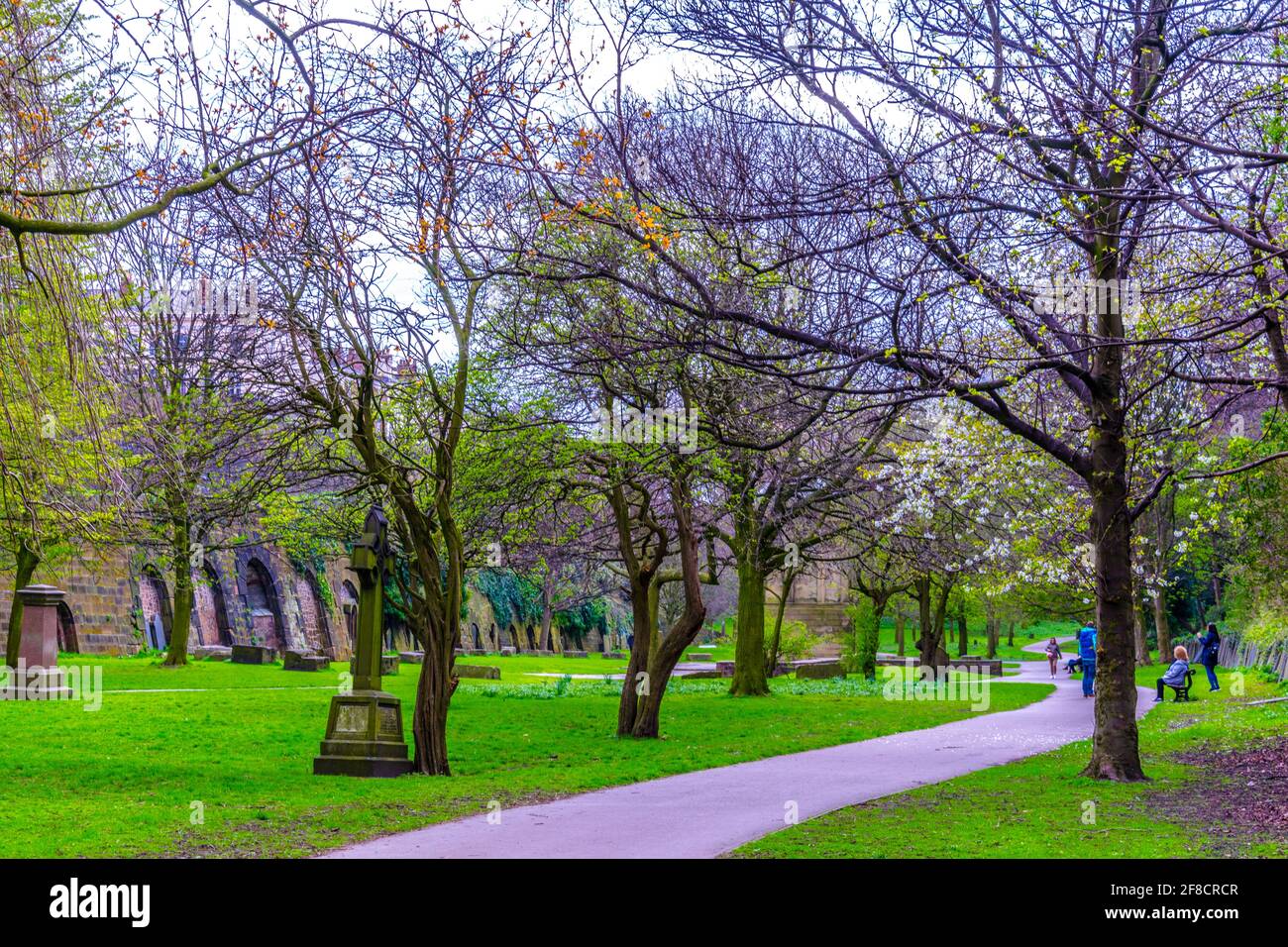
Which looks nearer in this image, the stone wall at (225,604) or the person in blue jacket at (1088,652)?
the person in blue jacket at (1088,652)

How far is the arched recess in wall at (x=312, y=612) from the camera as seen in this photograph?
4925cm

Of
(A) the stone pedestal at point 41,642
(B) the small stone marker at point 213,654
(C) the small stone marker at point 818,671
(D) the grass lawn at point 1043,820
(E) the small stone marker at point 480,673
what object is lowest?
(C) the small stone marker at point 818,671

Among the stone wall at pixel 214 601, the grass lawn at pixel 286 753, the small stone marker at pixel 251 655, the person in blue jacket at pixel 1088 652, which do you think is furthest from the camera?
the stone wall at pixel 214 601

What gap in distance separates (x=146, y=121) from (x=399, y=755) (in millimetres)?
7558

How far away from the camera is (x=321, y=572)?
1978 inches

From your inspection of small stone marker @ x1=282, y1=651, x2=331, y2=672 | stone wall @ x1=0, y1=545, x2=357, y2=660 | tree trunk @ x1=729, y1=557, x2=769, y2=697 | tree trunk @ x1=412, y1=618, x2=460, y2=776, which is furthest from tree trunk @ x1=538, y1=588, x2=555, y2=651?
tree trunk @ x1=412, y1=618, x2=460, y2=776

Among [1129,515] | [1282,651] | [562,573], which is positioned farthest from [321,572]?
[1129,515]

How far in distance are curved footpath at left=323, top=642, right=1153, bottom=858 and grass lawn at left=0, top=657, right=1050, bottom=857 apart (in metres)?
0.53

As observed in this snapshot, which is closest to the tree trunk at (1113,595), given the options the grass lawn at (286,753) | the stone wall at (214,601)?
the grass lawn at (286,753)

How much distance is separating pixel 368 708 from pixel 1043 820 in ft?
24.6

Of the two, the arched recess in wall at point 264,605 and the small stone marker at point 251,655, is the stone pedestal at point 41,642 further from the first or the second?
the arched recess in wall at point 264,605

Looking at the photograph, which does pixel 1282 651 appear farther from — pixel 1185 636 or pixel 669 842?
pixel 669 842

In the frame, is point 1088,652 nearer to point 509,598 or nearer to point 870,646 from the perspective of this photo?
point 870,646

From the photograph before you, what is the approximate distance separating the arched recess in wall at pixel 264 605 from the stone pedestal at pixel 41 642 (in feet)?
81.5
